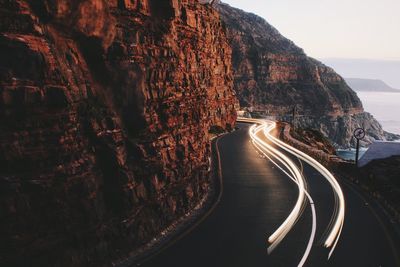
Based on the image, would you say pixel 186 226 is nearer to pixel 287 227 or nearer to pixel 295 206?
pixel 287 227

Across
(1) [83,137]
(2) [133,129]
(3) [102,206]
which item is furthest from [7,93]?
(2) [133,129]

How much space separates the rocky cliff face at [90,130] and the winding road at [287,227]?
243 cm

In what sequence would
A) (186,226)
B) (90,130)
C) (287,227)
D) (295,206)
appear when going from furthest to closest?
(295,206) < (186,226) < (287,227) < (90,130)

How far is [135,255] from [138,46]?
385 inches

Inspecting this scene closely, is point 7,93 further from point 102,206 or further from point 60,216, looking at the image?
point 102,206

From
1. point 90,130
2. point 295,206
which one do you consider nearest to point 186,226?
point 295,206

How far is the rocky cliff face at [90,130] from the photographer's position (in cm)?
1331

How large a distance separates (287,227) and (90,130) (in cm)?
1028

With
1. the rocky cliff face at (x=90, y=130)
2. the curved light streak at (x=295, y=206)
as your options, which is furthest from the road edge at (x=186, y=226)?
the curved light streak at (x=295, y=206)

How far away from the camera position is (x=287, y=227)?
19969mm

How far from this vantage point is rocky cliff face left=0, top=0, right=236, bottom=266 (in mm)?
13312

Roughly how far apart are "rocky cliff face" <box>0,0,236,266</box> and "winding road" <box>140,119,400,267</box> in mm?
2434

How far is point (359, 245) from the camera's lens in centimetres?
1797

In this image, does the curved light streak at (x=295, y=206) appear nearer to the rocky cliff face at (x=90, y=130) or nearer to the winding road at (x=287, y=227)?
the winding road at (x=287, y=227)
